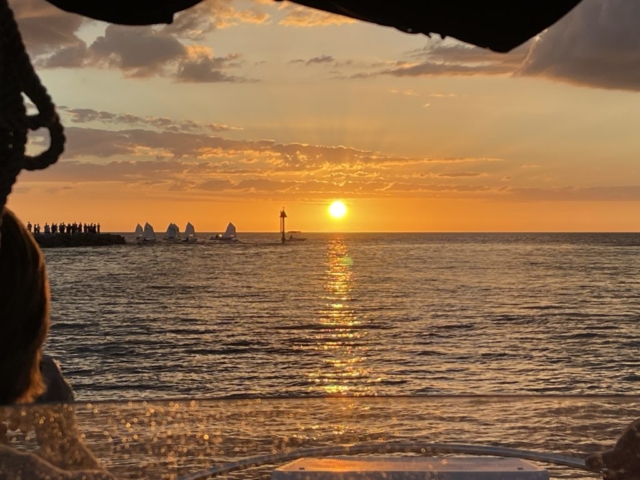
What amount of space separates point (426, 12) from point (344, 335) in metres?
33.3

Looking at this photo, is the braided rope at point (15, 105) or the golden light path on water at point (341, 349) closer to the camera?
the braided rope at point (15, 105)

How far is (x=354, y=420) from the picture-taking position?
357 centimetres

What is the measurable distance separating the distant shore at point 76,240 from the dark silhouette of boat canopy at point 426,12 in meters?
125

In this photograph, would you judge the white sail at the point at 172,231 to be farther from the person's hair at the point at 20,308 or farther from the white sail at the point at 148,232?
the person's hair at the point at 20,308

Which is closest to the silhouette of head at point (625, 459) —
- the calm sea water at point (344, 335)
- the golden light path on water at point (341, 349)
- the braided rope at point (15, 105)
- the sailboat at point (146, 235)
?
the braided rope at point (15, 105)

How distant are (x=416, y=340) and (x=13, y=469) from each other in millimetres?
30096

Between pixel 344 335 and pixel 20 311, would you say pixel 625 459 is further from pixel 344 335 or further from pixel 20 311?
pixel 344 335

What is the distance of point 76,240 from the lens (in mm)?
129125

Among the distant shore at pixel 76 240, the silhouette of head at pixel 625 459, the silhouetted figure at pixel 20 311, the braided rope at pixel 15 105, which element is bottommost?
the distant shore at pixel 76 240

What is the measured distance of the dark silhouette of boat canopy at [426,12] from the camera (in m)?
1.24

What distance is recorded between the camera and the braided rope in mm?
1335

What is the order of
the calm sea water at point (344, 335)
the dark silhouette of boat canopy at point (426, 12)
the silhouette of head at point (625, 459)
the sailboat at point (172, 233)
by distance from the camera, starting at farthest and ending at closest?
the sailboat at point (172, 233)
the calm sea water at point (344, 335)
the silhouette of head at point (625, 459)
the dark silhouette of boat canopy at point (426, 12)

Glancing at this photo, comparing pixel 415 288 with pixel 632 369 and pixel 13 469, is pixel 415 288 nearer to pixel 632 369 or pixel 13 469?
pixel 632 369

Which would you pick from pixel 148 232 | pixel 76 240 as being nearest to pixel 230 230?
pixel 148 232
